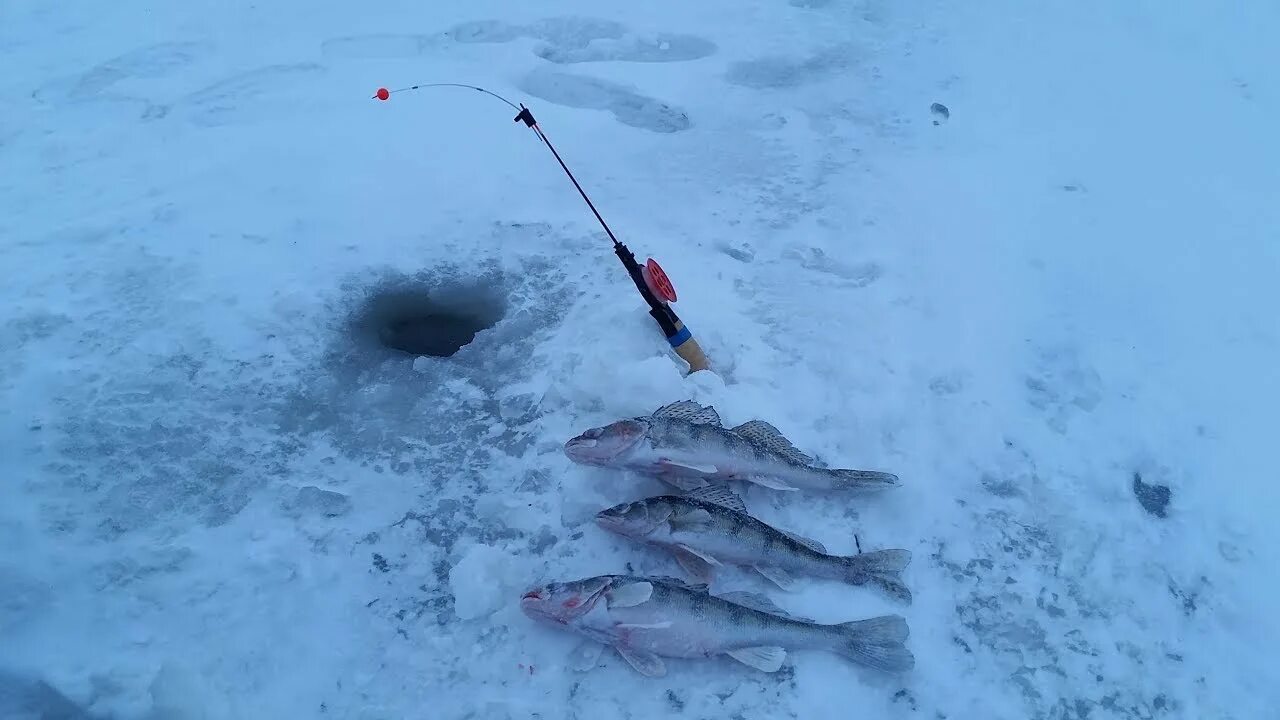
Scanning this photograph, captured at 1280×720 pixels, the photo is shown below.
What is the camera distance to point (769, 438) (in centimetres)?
390

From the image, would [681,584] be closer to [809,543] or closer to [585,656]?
[585,656]

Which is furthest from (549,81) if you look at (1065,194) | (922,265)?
(1065,194)

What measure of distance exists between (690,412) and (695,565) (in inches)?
31.9

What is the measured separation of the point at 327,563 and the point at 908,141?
5.75 m

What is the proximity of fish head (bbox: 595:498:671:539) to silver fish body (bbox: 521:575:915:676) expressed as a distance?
25cm

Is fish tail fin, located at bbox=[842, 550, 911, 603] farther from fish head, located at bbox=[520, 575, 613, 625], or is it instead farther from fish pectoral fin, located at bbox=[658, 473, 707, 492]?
fish head, located at bbox=[520, 575, 613, 625]

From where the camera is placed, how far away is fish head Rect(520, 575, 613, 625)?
3.13 meters

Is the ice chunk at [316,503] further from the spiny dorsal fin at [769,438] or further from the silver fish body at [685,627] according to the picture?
the spiny dorsal fin at [769,438]

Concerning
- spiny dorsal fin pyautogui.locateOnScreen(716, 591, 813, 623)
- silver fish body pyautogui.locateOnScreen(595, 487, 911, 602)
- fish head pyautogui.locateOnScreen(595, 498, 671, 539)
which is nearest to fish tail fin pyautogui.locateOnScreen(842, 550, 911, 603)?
silver fish body pyautogui.locateOnScreen(595, 487, 911, 602)

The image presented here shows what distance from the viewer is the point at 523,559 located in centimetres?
354

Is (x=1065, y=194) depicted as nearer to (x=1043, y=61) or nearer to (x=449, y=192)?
(x=1043, y=61)

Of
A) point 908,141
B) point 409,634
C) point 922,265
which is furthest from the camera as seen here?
point 908,141

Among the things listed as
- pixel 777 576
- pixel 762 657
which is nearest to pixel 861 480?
pixel 777 576

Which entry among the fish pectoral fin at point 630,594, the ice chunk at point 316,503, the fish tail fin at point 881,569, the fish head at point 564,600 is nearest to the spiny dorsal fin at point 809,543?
A: the fish tail fin at point 881,569
